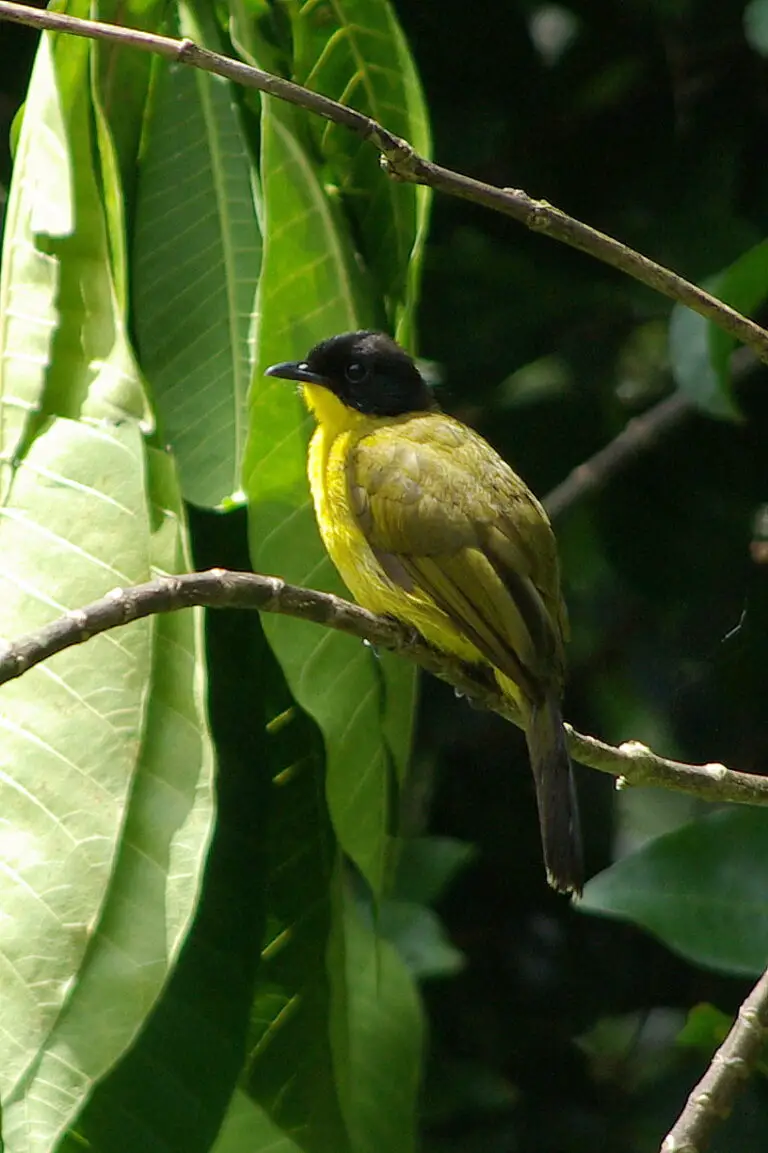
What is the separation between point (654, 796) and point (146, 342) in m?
2.18

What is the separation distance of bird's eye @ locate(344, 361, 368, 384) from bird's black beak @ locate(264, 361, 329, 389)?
58mm

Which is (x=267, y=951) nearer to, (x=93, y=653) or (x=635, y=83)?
(x=93, y=653)

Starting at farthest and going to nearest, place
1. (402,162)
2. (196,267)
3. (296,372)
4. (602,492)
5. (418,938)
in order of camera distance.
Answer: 1. (602,492)
2. (418,938)
3. (296,372)
4. (196,267)
5. (402,162)

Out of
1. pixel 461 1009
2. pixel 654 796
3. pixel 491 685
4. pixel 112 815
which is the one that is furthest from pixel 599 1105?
pixel 112 815

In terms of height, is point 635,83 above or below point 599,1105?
above

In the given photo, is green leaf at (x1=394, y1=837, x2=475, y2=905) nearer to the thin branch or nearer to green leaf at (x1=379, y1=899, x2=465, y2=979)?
green leaf at (x1=379, y1=899, x2=465, y2=979)

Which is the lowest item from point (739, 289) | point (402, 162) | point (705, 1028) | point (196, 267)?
point (705, 1028)

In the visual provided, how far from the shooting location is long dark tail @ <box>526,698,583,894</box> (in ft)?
6.43

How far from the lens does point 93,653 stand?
149cm

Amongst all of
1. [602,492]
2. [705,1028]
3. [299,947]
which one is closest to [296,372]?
[299,947]

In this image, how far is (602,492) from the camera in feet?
9.82

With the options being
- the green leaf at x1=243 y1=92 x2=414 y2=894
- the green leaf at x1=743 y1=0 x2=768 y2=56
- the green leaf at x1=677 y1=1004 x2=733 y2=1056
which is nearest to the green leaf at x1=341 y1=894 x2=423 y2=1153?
the green leaf at x1=243 y1=92 x2=414 y2=894

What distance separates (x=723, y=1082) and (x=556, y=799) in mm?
577

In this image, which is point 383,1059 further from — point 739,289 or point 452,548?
point 739,289
